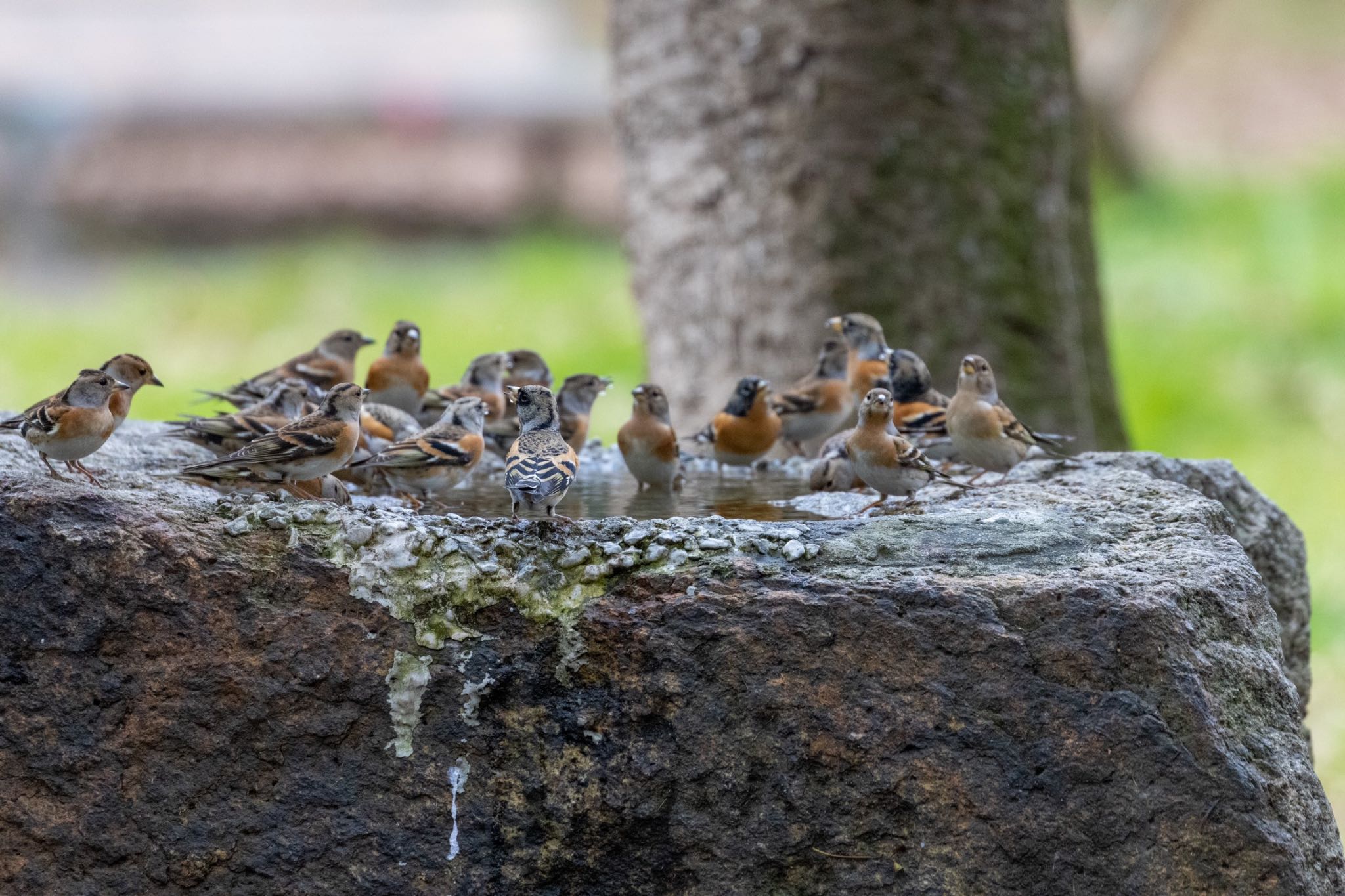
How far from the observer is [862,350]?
617cm

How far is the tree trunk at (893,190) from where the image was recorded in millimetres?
6953

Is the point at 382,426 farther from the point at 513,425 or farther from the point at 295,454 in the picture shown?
the point at 295,454

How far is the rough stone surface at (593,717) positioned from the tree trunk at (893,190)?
350 cm

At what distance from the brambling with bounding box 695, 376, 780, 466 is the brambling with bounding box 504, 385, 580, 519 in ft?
3.48

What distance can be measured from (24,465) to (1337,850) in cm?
356

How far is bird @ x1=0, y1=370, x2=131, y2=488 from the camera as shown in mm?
3992

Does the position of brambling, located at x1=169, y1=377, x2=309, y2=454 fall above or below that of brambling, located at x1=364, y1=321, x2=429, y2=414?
below

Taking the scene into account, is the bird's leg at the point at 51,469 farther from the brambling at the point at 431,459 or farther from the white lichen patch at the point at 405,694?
the white lichen patch at the point at 405,694

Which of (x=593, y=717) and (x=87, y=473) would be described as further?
(x=87, y=473)

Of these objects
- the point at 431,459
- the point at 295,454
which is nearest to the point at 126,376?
the point at 295,454

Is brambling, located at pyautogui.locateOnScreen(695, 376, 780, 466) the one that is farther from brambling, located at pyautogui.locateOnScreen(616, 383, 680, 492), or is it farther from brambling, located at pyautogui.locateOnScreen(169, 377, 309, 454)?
brambling, located at pyautogui.locateOnScreen(169, 377, 309, 454)

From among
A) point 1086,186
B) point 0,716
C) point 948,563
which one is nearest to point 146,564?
point 0,716

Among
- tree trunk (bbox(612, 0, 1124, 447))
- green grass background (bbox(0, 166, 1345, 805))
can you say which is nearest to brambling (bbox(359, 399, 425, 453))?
tree trunk (bbox(612, 0, 1124, 447))

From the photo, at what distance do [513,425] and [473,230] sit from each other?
11.6 metres
